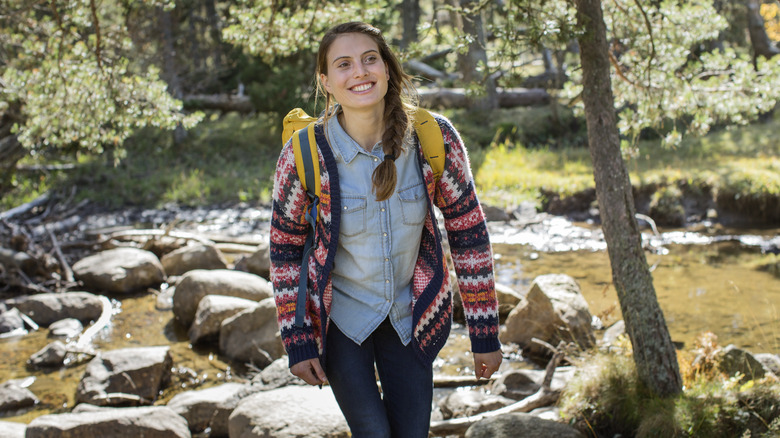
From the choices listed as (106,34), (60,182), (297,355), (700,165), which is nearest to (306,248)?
(297,355)

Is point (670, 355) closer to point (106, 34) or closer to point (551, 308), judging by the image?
point (551, 308)

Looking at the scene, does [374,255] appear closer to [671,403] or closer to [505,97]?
[671,403]

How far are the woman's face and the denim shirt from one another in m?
0.15

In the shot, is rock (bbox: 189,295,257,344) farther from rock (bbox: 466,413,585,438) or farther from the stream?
rock (bbox: 466,413,585,438)

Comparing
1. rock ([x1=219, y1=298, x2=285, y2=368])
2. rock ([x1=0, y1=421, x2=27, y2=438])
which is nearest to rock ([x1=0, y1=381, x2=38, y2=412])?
rock ([x1=0, y1=421, x2=27, y2=438])

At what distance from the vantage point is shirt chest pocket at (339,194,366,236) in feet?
8.39

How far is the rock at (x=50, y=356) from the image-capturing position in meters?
6.70

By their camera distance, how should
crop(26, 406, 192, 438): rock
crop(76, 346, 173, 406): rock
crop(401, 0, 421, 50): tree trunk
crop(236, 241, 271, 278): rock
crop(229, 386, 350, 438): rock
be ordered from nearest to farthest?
1. crop(229, 386, 350, 438): rock
2. crop(26, 406, 192, 438): rock
3. crop(76, 346, 173, 406): rock
4. crop(236, 241, 271, 278): rock
5. crop(401, 0, 421, 50): tree trunk

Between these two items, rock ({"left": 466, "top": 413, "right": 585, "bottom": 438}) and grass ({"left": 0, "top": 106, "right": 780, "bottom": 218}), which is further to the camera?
grass ({"left": 0, "top": 106, "right": 780, "bottom": 218})

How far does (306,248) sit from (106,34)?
4176 mm

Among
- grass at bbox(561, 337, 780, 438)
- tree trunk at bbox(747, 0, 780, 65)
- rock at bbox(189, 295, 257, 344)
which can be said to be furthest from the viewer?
tree trunk at bbox(747, 0, 780, 65)

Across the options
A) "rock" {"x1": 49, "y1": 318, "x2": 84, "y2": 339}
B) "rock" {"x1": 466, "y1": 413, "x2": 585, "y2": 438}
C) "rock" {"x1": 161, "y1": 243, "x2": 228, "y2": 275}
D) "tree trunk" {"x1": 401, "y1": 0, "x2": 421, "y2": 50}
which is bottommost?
"rock" {"x1": 49, "y1": 318, "x2": 84, "y2": 339}

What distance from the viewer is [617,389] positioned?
429 centimetres

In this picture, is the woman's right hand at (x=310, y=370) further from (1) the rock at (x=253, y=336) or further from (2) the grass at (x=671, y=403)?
(1) the rock at (x=253, y=336)
